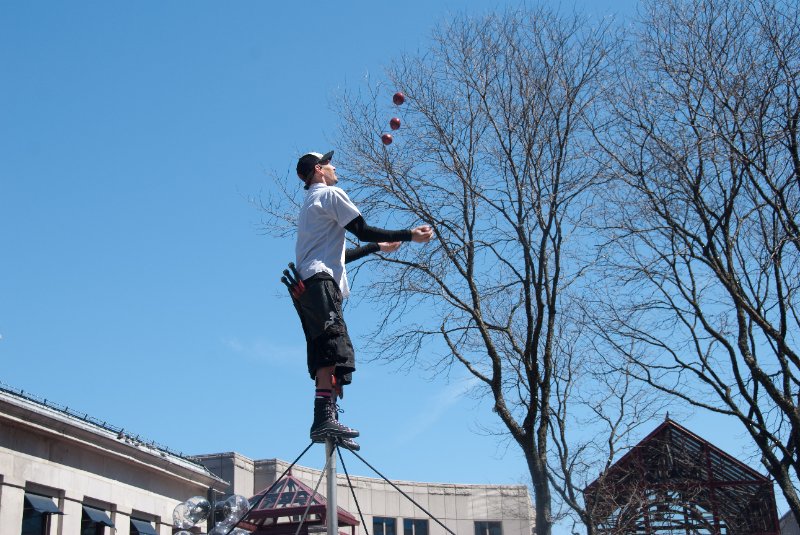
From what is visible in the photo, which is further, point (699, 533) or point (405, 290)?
point (699, 533)

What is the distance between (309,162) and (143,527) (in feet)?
68.4

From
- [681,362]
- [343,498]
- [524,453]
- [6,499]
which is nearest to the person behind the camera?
[524,453]

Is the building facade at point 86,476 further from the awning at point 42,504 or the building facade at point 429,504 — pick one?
the building facade at point 429,504

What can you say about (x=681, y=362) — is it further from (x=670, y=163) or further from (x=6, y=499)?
(x=6, y=499)

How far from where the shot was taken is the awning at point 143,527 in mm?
24922

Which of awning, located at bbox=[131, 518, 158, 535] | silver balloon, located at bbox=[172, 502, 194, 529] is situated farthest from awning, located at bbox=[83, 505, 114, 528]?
silver balloon, located at bbox=[172, 502, 194, 529]

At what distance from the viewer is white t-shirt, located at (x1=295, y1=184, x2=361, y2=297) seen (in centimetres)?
647

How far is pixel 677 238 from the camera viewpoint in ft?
51.6

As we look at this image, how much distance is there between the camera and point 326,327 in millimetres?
6234

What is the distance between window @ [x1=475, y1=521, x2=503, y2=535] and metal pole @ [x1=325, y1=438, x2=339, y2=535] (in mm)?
40759

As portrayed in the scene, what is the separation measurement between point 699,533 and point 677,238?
49.0 ft

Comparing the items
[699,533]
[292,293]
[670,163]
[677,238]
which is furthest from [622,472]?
[292,293]

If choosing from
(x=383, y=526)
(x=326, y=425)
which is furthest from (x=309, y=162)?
(x=383, y=526)

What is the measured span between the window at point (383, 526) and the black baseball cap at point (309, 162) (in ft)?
122
